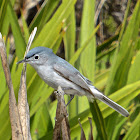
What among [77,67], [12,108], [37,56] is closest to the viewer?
[12,108]

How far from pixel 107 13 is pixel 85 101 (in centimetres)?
216

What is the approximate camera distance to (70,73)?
111 cm

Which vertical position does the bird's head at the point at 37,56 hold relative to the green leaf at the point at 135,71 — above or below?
above

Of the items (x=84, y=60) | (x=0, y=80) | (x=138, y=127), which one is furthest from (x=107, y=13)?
(x=0, y=80)

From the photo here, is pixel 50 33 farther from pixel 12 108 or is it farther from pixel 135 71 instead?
pixel 135 71

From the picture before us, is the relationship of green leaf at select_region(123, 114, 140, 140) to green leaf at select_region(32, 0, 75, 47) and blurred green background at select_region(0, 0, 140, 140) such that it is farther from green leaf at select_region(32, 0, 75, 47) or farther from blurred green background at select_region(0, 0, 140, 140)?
green leaf at select_region(32, 0, 75, 47)

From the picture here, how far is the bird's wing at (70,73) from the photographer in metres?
1.07

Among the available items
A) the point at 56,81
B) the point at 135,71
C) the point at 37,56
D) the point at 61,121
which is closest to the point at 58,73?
the point at 56,81

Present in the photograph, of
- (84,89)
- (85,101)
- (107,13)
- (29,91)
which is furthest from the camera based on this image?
(107,13)

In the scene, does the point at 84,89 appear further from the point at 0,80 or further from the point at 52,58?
the point at 0,80

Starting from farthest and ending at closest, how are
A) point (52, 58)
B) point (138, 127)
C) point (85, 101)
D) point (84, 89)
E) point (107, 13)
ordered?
point (107, 13)
point (85, 101)
point (138, 127)
point (84, 89)
point (52, 58)

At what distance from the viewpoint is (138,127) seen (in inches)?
67.0

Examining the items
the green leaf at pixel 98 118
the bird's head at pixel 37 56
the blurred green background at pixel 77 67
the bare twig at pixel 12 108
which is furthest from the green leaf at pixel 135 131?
the bare twig at pixel 12 108

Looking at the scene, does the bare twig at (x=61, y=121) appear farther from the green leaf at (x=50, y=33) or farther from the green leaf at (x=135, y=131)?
the green leaf at (x=135, y=131)
